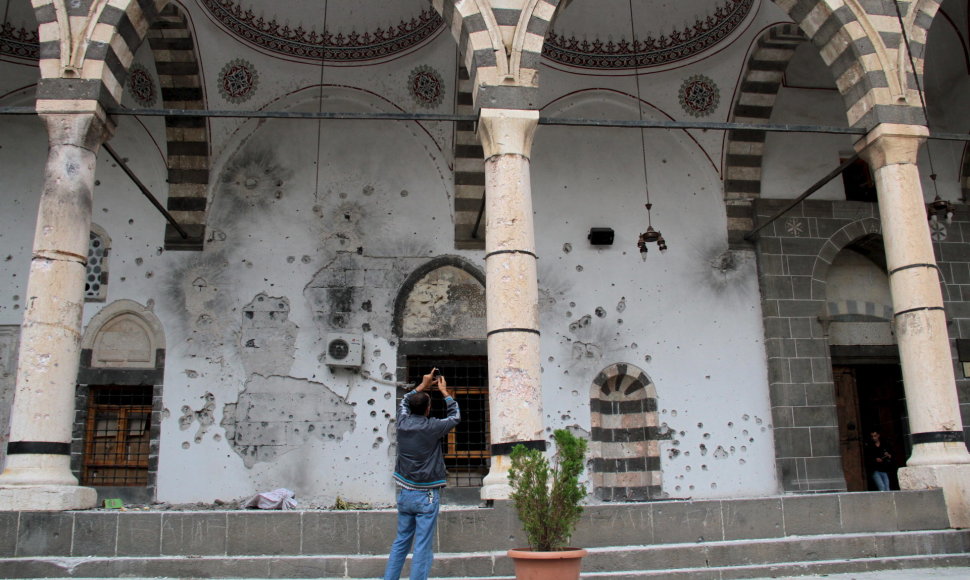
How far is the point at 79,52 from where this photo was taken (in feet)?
21.9

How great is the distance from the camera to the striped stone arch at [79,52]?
21.7 ft

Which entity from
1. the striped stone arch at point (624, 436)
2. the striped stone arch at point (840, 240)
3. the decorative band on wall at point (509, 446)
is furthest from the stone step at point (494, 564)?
the striped stone arch at point (840, 240)

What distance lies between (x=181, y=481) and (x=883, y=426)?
7.76 metres

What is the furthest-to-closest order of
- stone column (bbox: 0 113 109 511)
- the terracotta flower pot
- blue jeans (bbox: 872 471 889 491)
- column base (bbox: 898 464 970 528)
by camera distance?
blue jeans (bbox: 872 471 889 491), column base (bbox: 898 464 970 528), stone column (bbox: 0 113 109 511), the terracotta flower pot

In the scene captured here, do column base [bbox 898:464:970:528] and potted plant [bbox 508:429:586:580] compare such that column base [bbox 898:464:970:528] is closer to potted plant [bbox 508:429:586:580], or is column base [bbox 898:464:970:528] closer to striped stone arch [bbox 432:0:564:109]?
potted plant [bbox 508:429:586:580]

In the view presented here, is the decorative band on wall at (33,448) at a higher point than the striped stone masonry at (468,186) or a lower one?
lower

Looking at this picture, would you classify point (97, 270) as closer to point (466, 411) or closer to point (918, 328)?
point (466, 411)

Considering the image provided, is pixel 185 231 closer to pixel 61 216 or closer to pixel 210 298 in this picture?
pixel 210 298

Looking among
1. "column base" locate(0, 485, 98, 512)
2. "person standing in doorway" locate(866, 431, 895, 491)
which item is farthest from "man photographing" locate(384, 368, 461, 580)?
"person standing in doorway" locate(866, 431, 895, 491)

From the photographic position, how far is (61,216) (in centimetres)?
635

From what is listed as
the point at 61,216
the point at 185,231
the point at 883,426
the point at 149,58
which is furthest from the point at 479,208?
the point at 883,426

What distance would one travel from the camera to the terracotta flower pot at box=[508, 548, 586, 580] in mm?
4266

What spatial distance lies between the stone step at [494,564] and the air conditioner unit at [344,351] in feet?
12.4

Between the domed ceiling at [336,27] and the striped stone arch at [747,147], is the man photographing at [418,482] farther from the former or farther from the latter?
the striped stone arch at [747,147]
